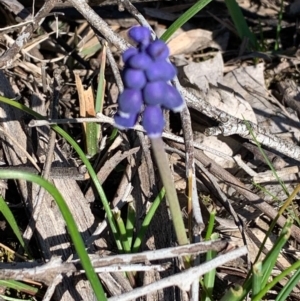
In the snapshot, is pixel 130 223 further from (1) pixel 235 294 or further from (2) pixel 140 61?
A: (2) pixel 140 61

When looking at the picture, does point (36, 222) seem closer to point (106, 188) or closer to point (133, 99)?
point (106, 188)

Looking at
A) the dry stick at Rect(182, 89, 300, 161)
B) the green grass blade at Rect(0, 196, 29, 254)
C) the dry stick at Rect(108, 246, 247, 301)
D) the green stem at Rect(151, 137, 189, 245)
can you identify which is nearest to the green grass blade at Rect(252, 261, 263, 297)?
the dry stick at Rect(108, 246, 247, 301)

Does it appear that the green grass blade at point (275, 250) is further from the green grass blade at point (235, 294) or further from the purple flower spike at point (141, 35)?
the purple flower spike at point (141, 35)

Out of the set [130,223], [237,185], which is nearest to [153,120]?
[130,223]

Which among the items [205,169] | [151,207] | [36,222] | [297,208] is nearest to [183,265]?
[151,207]

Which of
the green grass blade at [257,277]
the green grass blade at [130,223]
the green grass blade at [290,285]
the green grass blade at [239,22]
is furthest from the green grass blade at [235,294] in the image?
the green grass blade at [239,22]

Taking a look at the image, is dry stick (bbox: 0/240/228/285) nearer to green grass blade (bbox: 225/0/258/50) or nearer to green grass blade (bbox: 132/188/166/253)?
green grass blade (bbox: 132/188/166/253)
